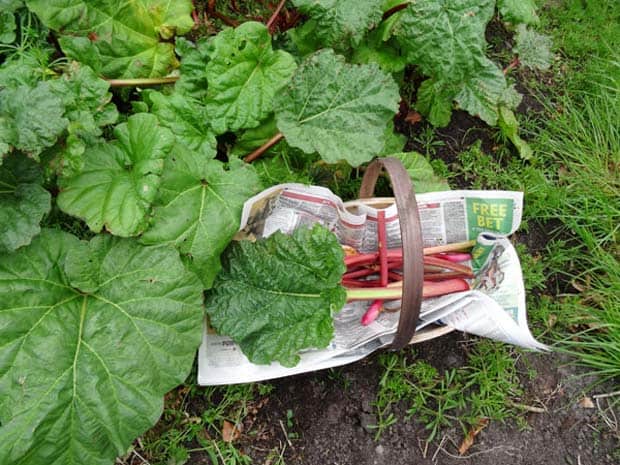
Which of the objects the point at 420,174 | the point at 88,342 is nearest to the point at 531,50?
the point at 420,174

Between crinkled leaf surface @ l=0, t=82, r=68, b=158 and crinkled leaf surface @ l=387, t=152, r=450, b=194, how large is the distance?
1136 millimetres

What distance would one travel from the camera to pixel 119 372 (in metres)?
1.57

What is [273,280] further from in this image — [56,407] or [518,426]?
[518,426]

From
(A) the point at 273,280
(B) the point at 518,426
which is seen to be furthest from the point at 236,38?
(B) the point at 518,426

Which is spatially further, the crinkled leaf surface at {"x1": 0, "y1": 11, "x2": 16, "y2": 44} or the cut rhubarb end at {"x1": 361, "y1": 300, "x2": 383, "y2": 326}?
the cut rhubarb end at {"x1": 361, "y1": 300, "x2": 383, "y2": 326}

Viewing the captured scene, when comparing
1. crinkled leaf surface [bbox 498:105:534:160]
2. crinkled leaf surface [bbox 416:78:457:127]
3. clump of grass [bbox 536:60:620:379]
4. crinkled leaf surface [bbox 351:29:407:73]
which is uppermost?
crinkled leaf surface [bbox 351:29:407:73]

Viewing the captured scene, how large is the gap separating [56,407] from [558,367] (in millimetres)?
1721

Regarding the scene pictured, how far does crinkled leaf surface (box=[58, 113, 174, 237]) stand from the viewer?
160cm

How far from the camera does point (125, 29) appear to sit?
1.90m

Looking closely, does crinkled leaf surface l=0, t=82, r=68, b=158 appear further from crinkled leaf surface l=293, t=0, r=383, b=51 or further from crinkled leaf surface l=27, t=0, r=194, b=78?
crinkled leaf surface l=293, t=0, r=383, b=51

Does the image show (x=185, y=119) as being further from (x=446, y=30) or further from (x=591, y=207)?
(x=591, y=207)

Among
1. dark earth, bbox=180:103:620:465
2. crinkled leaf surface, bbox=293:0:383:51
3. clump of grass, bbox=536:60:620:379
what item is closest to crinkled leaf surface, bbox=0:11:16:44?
crinkled leaf surface, bbox=293:0:383:51

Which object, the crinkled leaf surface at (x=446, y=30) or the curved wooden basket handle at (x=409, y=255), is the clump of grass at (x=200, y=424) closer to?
the curved wooden basket handle at (x=409, y=255)

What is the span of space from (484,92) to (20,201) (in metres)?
1.60
